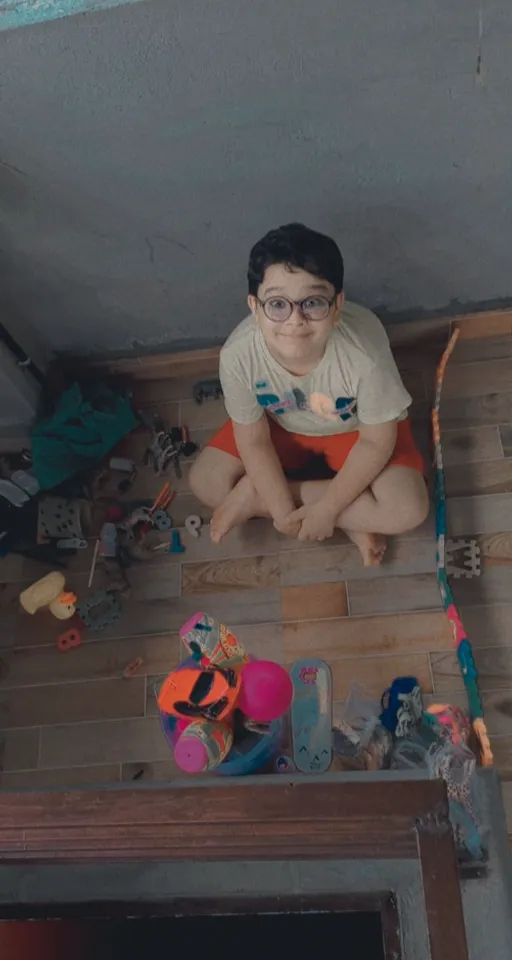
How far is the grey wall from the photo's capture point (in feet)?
3.39

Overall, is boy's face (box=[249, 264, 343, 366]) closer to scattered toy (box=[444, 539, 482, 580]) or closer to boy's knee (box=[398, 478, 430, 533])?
boy's knee (box=[398, 478, 430, 533])

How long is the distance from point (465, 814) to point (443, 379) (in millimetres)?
971

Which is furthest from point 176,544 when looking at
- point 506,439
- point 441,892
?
point 441,892

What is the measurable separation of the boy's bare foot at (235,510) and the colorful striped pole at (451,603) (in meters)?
0.35

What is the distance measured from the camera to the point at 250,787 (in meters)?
0.77

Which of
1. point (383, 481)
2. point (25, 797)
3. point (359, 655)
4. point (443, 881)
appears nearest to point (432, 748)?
point (359, 655)

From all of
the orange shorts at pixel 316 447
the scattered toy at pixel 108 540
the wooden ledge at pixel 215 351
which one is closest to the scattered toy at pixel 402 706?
the orange shorts at pixel 316 447

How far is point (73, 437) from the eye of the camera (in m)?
1.69

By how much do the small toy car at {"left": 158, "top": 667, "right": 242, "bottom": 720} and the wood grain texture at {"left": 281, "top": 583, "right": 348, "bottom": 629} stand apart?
46 centimetres

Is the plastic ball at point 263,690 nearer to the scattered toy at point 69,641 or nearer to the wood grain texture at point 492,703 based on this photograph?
the wood grain texture at point 492,703

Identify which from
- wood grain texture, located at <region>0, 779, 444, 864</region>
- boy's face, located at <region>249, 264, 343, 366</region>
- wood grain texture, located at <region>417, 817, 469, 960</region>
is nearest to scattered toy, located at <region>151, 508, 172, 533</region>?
boy's face, located at <region>249, 264, 343, 366</region>

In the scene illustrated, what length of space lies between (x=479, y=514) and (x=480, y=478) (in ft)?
0.25

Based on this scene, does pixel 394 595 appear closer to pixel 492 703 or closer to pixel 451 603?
pixel 451 603

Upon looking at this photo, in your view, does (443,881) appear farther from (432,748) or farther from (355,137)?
(355,137)
